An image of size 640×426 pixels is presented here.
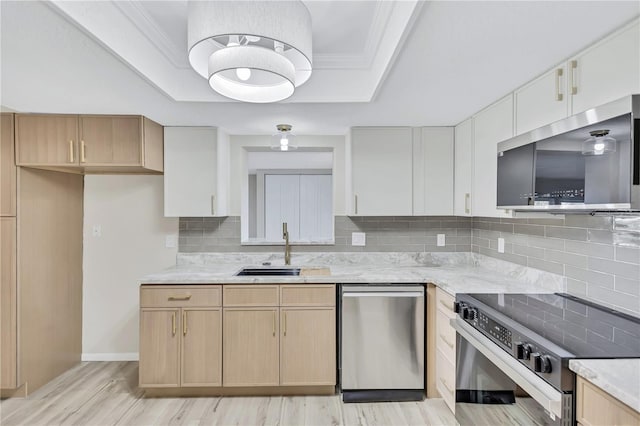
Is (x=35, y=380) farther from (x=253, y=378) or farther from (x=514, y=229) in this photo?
(x=514, y=229)

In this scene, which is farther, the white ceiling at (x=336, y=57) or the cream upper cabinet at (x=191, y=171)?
the cream upper cabinet at (x=191, y=171)

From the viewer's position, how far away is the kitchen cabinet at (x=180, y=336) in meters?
2.42

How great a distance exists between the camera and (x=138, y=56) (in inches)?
66.2

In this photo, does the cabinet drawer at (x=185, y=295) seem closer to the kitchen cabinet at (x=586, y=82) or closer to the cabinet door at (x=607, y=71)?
the kitchen cabinet at (x=586, y=82)

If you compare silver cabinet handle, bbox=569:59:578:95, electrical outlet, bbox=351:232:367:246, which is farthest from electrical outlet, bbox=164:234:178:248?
silver cabinet handle, bbox=569:59:578:95

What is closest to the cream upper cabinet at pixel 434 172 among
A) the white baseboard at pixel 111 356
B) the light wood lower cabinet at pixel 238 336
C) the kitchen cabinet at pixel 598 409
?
the light wood lower cabinet at pixel 238 336

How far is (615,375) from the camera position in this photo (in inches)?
40.9

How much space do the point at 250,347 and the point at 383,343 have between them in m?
0.98

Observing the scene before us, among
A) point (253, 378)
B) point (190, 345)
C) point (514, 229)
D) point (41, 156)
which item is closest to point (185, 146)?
point (41, 156)

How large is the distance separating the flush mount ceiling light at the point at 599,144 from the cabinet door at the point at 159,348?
2.56 m

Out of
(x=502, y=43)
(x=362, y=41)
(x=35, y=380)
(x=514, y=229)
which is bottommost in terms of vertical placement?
(x=35, y=380)

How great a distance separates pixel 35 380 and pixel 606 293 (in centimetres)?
390

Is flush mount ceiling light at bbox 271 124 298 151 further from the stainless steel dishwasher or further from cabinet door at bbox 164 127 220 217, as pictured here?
the stainless steel dishwasher

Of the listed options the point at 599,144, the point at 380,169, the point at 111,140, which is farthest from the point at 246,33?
the point at 111,140
